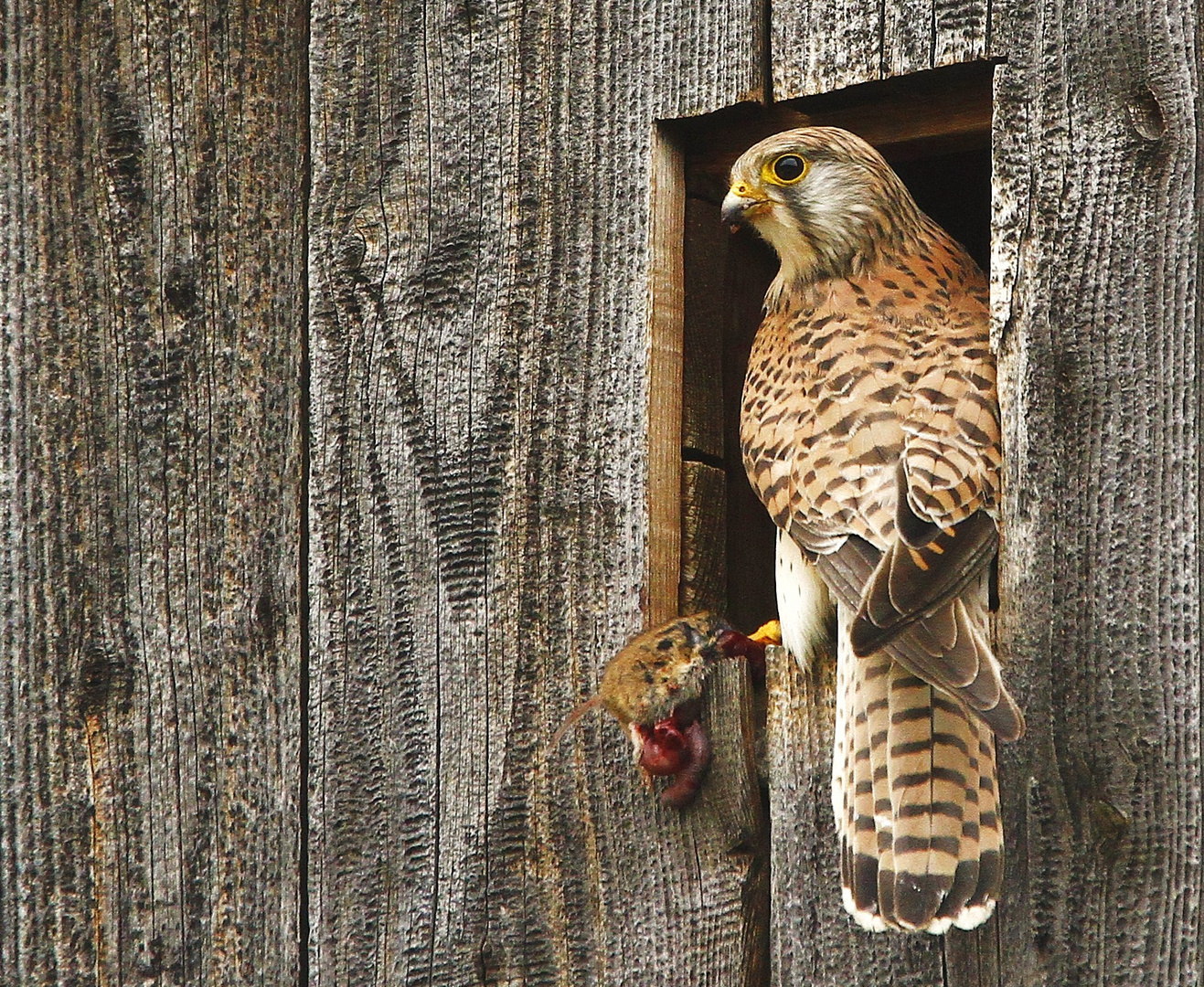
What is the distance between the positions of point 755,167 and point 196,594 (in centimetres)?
137

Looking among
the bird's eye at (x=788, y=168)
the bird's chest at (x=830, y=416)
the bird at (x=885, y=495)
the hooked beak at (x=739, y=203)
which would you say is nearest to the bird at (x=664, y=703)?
the bird at (x=885, y=495)

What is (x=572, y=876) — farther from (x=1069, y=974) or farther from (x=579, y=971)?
(x=1069, y=974)

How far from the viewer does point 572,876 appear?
9.27 ft

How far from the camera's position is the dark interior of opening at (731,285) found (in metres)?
3.07

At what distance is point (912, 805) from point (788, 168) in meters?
1.37

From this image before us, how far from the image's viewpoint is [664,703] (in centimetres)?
276

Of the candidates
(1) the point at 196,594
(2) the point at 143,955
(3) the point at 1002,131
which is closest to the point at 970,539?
(3) the point at 1002,131

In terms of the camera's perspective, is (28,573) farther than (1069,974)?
Yes

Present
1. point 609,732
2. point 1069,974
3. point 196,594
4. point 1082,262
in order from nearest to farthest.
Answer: point 1069,974, point 1082,262, point 609,732, point 196,594

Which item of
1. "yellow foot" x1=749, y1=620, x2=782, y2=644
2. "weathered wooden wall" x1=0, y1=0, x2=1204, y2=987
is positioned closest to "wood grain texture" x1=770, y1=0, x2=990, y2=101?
"weathered wooden wall" x1=0, y1=0, x2=1204, y2=987

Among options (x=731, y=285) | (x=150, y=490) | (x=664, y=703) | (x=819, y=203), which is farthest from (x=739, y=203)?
(x=150, y=490)

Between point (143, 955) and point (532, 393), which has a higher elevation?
point (532, 393)

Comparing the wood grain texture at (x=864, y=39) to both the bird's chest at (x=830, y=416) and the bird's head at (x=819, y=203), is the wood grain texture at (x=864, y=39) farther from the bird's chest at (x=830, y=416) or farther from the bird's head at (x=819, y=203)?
the bird's chest at (x=830, y=416)

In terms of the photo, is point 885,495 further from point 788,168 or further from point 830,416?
point 788,168
